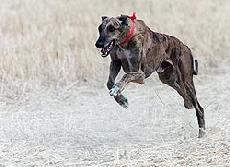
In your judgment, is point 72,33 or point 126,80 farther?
point 72,33

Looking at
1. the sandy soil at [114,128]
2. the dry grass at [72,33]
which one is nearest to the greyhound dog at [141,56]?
the sandy soil at [114,128]

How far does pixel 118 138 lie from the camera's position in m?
8.45

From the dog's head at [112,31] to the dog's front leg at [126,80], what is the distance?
33 cm

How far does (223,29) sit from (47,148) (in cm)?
706

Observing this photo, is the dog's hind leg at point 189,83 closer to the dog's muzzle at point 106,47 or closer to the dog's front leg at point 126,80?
the dog's front leg at point 126,80

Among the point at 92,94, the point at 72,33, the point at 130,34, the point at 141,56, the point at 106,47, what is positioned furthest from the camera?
the point at 72,33

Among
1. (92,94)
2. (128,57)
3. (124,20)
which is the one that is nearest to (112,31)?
(124,20)

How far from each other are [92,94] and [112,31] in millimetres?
3808

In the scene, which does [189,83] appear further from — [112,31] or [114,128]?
[112,31]

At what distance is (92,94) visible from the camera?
1112cm

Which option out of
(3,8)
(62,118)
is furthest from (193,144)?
(3,8)

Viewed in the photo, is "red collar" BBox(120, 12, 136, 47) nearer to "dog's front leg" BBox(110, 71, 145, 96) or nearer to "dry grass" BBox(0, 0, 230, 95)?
"dog's front leg" BBox(110, 71, 145, 96)

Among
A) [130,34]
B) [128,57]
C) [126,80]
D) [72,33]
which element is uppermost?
[72,33]

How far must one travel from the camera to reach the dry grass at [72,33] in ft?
37.2
